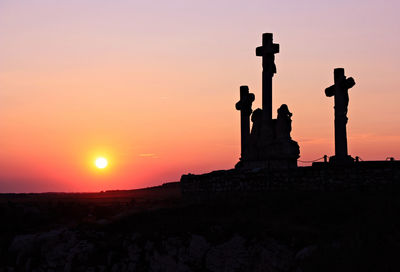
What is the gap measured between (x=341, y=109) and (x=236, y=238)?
1046cm

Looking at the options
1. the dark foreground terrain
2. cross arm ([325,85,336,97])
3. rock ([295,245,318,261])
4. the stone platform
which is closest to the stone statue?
cross arm ([325,85,336,97])

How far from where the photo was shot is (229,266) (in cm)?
1944

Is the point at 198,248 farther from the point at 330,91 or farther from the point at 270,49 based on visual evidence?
the point at 270,49

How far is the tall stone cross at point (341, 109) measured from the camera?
28.1m

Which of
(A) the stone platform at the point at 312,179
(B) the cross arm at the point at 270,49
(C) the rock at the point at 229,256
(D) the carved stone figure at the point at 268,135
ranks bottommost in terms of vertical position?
(C) the rock at the point at 229,256

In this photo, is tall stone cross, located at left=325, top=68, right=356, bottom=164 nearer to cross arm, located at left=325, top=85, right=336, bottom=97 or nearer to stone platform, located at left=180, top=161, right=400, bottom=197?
cross arm, located at left=325, top=85, right=336, bottom=97

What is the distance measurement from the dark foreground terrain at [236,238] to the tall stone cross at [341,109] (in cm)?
438

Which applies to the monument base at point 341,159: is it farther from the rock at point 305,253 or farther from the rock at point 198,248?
the rock at point 305,253

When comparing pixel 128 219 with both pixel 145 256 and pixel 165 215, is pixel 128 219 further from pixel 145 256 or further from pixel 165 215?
pixel 145 256

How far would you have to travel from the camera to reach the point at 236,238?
791 inches

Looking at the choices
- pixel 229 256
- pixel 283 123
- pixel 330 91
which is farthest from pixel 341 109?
pixel 229 256

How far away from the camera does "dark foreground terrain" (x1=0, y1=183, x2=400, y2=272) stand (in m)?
17.9

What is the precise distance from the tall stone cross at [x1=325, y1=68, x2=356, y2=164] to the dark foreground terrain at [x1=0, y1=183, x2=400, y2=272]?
172 inches

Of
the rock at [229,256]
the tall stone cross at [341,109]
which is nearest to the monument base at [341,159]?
the tall stone cross at [341,109]
